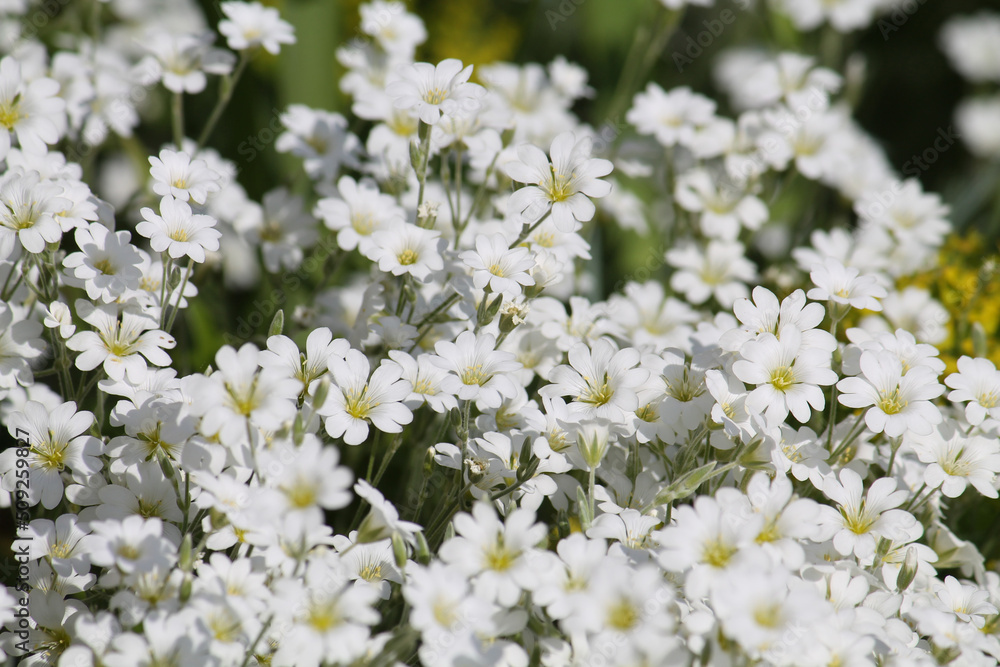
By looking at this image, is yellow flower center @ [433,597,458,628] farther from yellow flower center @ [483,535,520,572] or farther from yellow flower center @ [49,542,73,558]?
yellow flower center @ [49,542,73,558]

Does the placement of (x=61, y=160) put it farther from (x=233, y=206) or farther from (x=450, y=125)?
(x=450, y=125)

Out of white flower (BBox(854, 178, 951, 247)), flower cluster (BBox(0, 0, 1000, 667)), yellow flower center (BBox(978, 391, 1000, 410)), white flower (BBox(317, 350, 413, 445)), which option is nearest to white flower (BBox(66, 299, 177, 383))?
flower cluster (BBox(0, 0, 1000, 667))

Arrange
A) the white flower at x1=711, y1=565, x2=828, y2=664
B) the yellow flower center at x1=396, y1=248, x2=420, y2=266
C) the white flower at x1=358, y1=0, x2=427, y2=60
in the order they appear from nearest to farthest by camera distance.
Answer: the white flower at x1=711, y1=565, x2=828, y2=664 < the yellow flower center at x1=396, y1=248, x2=420, y2=266 < the white flower at x1=358, y1=0, x2=427, y2=60

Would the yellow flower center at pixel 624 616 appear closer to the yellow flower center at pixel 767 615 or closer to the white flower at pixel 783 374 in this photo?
the yellow flower center at pixel 767 615

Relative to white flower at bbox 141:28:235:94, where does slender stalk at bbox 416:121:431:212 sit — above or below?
above

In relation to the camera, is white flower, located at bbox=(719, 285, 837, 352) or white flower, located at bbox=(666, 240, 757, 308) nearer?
white flower, located at bbox=(719, 285, 837, 352)

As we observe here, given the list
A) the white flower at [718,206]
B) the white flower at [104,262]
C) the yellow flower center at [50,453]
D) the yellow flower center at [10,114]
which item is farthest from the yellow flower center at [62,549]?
the white flower at [718,206]

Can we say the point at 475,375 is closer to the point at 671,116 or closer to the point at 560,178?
the point at 560,178
